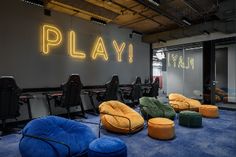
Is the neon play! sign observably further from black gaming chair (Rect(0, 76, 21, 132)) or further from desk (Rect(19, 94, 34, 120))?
black gaming chair (Rect(0, 76, 21, 132))

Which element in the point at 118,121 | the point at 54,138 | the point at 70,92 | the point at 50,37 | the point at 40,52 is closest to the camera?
the point at 54,138

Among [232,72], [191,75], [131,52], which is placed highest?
[131,52]

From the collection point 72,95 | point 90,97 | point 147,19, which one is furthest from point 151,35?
point 72,95

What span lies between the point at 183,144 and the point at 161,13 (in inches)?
151

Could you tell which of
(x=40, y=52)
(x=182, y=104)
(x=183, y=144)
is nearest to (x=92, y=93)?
(x=40, y=52)

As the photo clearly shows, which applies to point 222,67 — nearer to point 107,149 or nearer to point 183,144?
point 183,144

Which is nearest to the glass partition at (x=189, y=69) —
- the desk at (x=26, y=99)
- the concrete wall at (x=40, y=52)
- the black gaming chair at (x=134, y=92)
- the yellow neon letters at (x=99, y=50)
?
the black gaming chair at (x=134, y=92)

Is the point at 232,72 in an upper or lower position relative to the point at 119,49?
lower

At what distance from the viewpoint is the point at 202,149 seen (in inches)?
131

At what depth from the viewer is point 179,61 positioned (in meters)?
9.81

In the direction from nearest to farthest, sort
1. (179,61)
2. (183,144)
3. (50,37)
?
(183,144) → (50,37) → (179,61)

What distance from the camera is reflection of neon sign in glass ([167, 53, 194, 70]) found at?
941cm

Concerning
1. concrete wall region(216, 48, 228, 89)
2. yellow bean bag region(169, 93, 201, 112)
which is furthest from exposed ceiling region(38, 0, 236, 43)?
yellow bean bag region(169, 93, 201, 112)

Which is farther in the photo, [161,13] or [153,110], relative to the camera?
[161,13]
